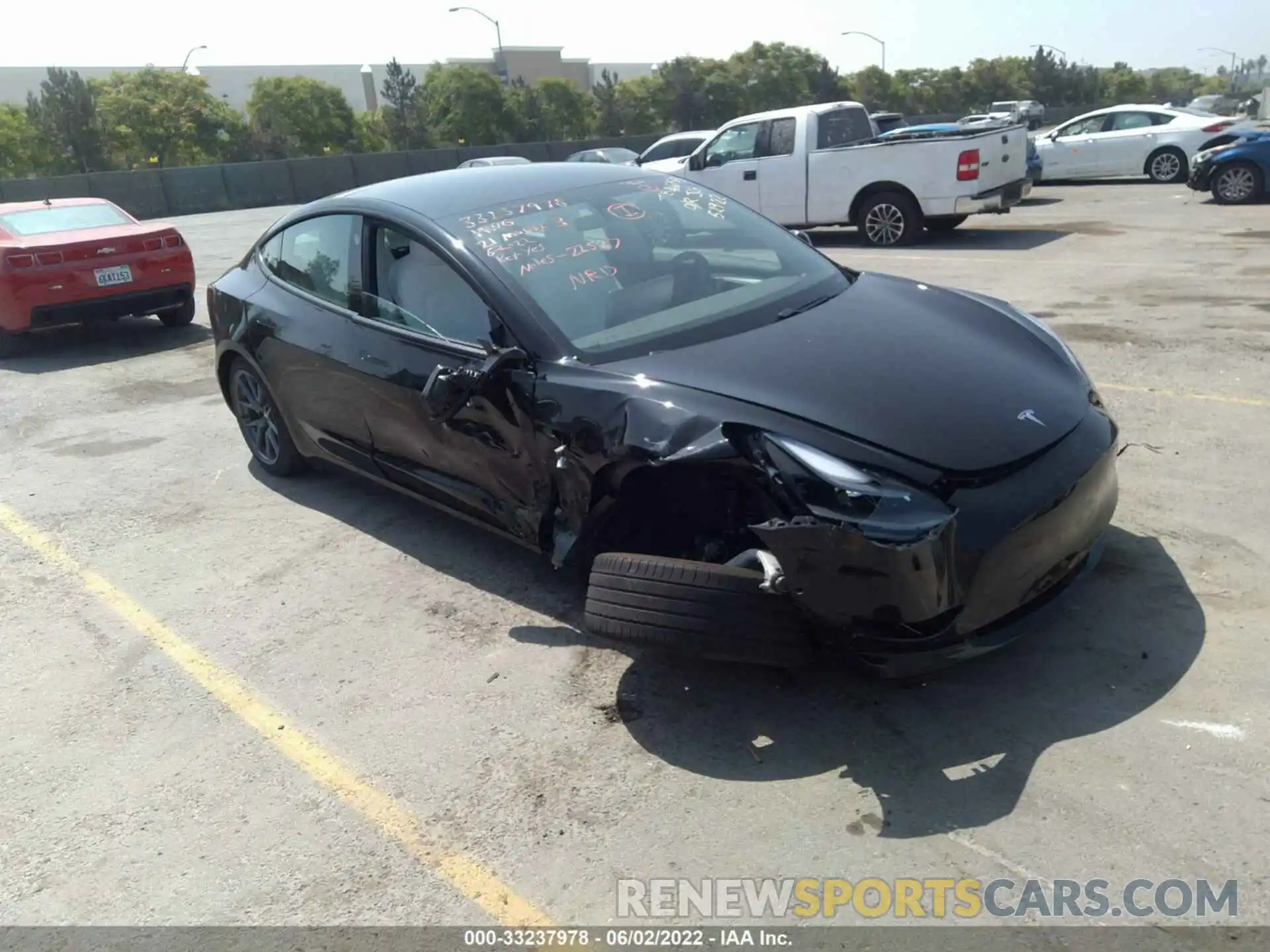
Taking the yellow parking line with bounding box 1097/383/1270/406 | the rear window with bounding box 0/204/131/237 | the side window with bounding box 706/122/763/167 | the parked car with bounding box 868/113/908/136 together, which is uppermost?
the parked car with bounding box 868/113/908/136

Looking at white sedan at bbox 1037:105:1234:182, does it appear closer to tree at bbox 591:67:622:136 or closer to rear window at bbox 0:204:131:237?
rear window at bbox 0:204:131:237

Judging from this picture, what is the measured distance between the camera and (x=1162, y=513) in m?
4.41

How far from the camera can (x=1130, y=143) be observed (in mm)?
18172

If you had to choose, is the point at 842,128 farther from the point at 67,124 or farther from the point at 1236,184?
the point at 67,124

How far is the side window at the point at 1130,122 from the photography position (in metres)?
18.0

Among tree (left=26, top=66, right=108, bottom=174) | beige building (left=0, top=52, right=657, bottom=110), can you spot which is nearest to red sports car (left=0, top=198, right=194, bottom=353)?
tree (left=26, top=66, right=108, bottom=174)

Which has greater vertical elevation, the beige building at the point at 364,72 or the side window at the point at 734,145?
the beige building at the point at 364,72

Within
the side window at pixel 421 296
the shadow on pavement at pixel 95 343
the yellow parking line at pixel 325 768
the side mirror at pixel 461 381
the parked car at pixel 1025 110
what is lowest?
the yellow parking line at pixel 325 768

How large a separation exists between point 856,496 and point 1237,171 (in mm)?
14462

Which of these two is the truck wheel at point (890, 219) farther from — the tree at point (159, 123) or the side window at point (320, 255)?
the tree at point (159, 123)

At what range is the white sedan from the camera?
687 inches

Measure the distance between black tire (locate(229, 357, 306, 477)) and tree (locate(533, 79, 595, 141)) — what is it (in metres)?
58.2

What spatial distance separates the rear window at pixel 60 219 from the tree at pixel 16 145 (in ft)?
145

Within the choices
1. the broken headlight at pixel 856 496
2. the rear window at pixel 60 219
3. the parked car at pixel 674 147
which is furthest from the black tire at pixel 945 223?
the broken headlight at pixel 856 496
